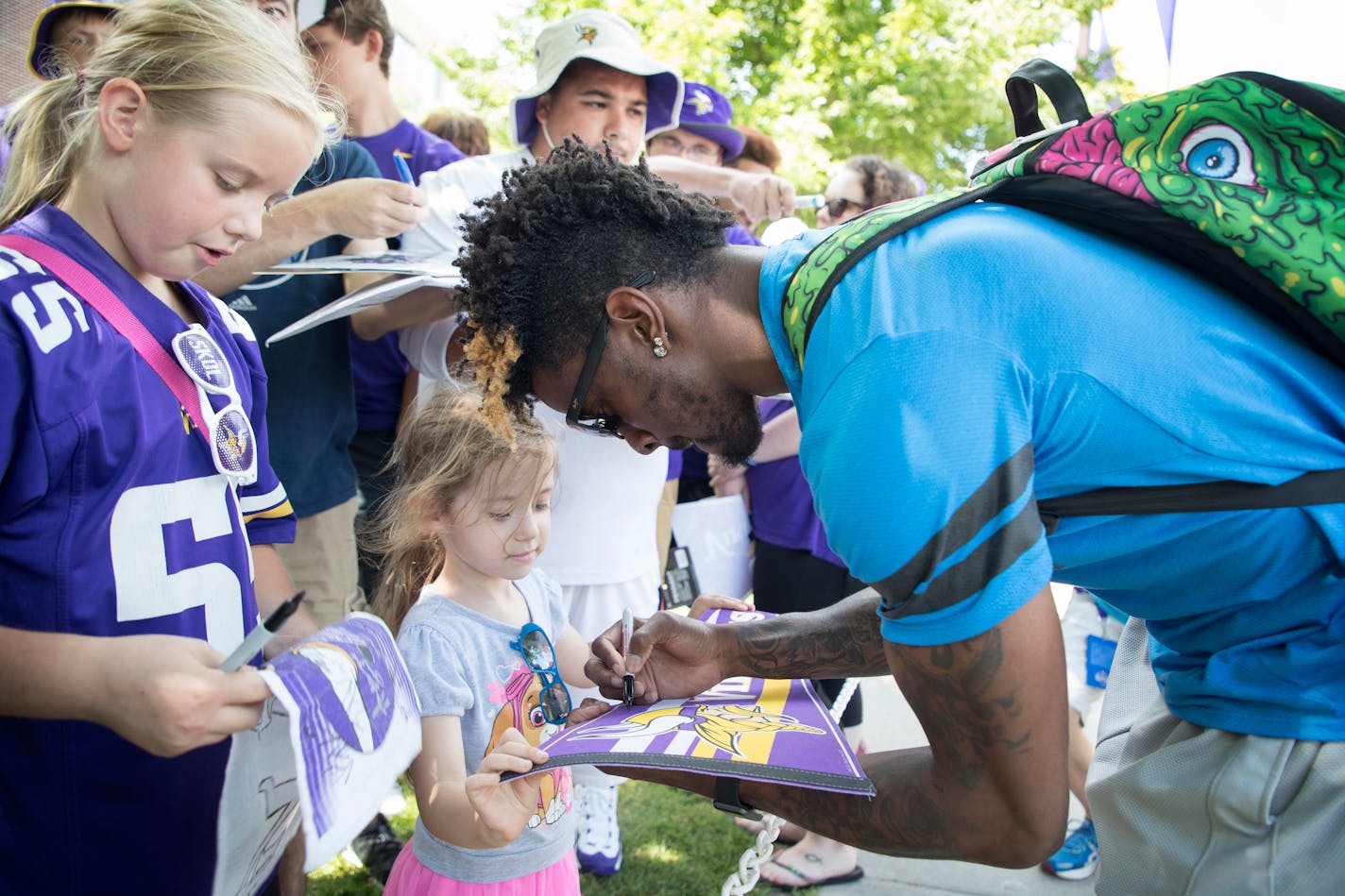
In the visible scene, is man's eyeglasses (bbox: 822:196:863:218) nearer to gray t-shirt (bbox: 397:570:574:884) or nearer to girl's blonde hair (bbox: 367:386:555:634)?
girl's blonde hair (bbox: 367:386:555:634)

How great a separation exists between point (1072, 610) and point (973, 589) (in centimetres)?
333

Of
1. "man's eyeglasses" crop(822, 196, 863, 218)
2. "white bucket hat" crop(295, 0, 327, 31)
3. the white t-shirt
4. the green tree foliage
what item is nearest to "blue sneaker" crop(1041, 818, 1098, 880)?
the white t-shirt

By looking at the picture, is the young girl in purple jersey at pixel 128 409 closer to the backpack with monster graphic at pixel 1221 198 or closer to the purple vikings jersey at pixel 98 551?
the purple vikings jersey at pixel 98 551

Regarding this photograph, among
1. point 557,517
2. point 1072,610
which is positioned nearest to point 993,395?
point 557,517

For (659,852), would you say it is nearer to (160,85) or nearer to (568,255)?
(568,255)

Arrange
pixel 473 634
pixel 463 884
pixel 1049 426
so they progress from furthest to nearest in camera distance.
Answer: pixel 473 634 → pixel 463 884 → pixel 1049 426

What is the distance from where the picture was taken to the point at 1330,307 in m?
1.26

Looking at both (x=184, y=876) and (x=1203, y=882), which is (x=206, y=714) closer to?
(x=184, y=876)

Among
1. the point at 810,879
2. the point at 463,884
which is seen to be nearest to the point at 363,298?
the point at 463,884

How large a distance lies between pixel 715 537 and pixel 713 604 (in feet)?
4.15

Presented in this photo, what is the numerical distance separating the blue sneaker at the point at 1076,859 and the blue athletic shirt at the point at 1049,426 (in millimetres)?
2413

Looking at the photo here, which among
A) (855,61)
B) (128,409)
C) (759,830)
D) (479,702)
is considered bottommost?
(759,830)

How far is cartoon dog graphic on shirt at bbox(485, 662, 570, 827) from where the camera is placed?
6.98ft

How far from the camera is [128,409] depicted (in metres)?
1.54
